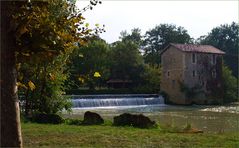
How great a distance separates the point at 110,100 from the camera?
3828cm

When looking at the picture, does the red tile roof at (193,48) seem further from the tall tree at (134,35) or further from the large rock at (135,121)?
the large rock at (135,121)

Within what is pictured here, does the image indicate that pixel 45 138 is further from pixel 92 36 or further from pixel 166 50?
pixel 166 50

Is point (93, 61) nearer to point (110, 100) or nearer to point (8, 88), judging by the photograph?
point (110, 100)

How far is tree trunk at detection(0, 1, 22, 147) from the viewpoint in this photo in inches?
196

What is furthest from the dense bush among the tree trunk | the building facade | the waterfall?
the building facade

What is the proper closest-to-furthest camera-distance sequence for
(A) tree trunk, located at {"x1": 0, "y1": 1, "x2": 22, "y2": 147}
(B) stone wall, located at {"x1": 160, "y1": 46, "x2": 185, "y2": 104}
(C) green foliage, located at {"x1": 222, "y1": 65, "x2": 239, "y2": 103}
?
(A) tree trunk, located at {"x1": 0, "y1": 1, "x2": 22, "y2": 147} → (B) stone wall, located at {"x1": 160, "y1": 46, "x2": 185, "y2": 104} → (C) green foliage, located at {"x1": 222, "y1": 65, "x2": 239, "y2": 103}

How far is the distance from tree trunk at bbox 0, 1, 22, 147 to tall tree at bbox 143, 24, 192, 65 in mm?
65785

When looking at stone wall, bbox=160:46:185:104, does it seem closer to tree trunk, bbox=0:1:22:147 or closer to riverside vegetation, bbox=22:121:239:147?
riverside vegetation, bbox=22:121:239:147

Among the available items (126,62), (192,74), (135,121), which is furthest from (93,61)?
(135,121)

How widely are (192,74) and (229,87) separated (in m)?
4.99

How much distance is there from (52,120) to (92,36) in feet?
29.8

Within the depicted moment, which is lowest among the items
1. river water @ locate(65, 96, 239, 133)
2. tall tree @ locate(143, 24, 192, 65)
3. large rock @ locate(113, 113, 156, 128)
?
river water @ locate(65, 96, 239, 133)

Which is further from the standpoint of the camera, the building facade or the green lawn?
the building facade

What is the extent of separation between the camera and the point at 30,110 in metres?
Result: 18.1
